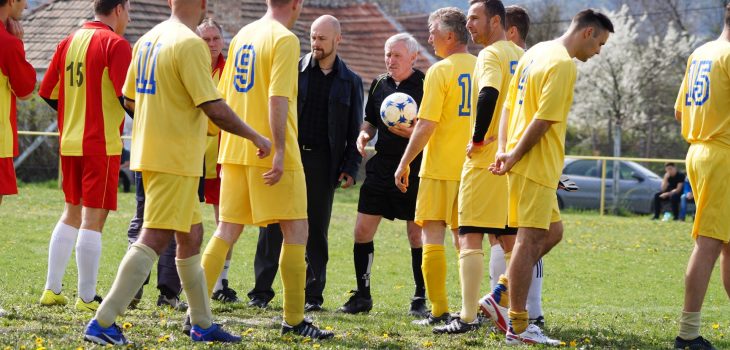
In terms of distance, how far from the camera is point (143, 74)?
6344mm

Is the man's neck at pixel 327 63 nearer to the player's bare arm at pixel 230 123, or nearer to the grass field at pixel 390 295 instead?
the grass field at pixel 390 295

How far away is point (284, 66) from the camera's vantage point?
667cm

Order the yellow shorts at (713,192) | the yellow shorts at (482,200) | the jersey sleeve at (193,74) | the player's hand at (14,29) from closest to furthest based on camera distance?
1. the jersey sleeve at (193,74)
2. the yellow shorts at (713,192)
3. the yellow shorts at (482,200)
4. the player's hand at (14,29)

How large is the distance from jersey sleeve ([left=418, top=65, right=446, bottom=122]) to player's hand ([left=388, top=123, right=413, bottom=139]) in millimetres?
867

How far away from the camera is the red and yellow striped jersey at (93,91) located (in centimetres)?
785

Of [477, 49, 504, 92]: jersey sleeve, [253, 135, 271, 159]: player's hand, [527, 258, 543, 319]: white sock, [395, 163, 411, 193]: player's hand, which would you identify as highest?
[477, 49, 504, 92]: jersey sleeve

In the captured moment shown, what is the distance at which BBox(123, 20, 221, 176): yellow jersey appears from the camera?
6.18 meters

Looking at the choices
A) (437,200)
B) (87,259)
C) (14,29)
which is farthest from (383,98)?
(14,29)

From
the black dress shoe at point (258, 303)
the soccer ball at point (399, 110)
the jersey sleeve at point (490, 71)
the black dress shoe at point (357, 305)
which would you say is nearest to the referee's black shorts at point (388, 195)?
the soccer ball at point (399, 110)

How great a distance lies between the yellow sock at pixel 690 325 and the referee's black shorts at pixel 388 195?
268 cm

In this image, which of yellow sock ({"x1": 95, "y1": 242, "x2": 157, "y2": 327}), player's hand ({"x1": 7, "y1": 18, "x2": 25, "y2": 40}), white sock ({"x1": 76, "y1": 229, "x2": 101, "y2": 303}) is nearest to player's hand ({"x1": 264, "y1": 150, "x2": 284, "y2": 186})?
yellow sock ({"x1": 95, "y1": 242, "x2": 157, "y2": 327})

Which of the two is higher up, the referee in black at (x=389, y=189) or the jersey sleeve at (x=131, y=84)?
the jersey sleeve at (x=131, y=84)

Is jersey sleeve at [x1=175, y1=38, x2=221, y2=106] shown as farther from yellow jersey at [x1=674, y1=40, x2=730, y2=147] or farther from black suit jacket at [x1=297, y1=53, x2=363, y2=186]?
yellow jersey at [x1=674, y1=40, x2=730, y2=147]

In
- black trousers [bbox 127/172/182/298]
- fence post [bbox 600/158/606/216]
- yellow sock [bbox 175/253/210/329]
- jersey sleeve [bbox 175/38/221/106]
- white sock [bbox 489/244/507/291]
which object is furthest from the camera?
fence post [bbox 600/158/606/216]
